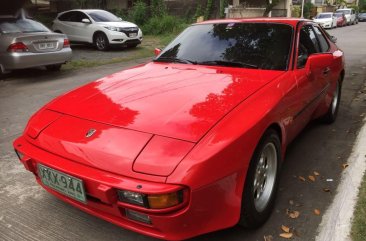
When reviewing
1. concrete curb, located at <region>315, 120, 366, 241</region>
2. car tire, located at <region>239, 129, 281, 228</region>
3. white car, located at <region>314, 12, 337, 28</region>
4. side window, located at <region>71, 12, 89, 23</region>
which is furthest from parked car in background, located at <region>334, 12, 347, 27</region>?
car tire, located at <region>239, 129, 281, 228</region>

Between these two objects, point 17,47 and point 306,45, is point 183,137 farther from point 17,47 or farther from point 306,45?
point 17,47

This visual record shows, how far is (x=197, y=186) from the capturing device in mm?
2100

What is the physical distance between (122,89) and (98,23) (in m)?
11.4

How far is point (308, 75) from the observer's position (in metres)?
3.61

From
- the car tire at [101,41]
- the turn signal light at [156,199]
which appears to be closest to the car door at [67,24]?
the car tire at [101,41]

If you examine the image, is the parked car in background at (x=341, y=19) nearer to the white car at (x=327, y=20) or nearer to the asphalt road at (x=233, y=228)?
the white car at (x=327, y=20)

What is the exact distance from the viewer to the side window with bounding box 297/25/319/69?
3647mm

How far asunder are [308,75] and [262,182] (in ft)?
4.19

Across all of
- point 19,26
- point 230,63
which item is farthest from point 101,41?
point 230,63

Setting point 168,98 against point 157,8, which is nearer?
point 168,98

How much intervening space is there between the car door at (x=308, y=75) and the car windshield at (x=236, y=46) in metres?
0.19

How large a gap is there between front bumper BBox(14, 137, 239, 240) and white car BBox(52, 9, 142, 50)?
38.2 ft

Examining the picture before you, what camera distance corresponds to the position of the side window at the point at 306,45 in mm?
3647

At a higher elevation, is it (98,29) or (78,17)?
(78,17)
